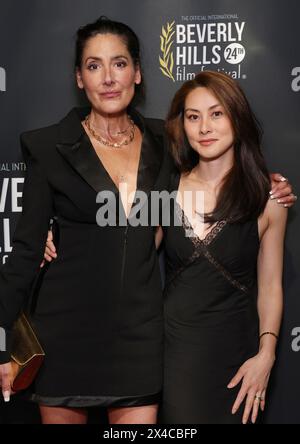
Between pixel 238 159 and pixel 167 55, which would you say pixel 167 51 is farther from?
pixel 238 159

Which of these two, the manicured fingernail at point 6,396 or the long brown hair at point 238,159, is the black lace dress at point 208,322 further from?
the manicured fingernail at point 6,396

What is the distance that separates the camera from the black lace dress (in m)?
1.93

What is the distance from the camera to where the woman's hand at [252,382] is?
1.96 metres

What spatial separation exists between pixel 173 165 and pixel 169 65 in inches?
19.3

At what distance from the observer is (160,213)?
2002mm

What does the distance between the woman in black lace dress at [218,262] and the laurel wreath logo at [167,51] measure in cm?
39

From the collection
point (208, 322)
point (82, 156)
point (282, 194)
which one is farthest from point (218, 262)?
point (82, 156)

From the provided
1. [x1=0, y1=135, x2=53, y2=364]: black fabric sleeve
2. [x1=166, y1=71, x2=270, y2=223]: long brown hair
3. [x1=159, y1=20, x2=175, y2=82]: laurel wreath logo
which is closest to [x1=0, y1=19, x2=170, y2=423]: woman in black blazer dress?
[x1=0, y1=135, x2=53, y2=364]: black fabric sleeve

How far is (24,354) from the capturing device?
191 cm

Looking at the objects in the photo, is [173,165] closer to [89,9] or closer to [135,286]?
[135,286]

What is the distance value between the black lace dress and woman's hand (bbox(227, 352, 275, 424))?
19 mm

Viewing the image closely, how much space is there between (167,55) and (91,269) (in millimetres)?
935

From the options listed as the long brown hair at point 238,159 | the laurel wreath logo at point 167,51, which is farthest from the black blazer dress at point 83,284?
the laurel wreath logo at point 167,51

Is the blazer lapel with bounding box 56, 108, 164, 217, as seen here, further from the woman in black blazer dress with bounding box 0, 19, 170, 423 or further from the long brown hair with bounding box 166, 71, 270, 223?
the long brown hair with bounding box 166, 71, 270, 223
